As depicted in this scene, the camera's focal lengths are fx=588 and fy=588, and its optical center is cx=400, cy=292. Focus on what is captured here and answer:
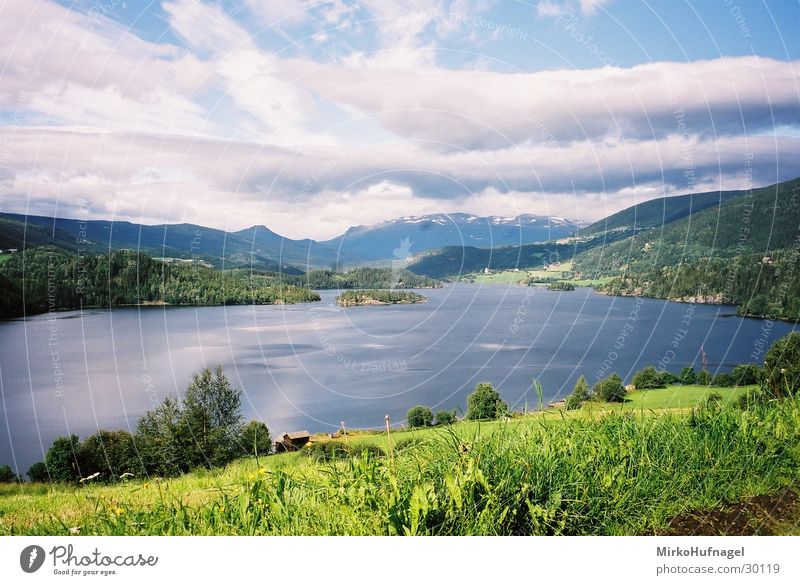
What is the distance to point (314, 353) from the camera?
1381 centimetres

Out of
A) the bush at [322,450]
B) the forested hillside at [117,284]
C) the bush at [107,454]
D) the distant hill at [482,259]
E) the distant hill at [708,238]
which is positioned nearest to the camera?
the bush at [322,450]

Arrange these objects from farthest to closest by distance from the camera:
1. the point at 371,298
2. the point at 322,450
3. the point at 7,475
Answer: the point at 371,298 → the point at 7,475 → the point at 322,450

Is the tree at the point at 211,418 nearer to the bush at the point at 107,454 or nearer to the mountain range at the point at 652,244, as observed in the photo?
the bush at the point at 107,454

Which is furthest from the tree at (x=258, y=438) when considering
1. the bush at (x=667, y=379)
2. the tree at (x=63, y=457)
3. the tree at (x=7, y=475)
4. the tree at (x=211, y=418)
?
the bush at (x=667, y=379)

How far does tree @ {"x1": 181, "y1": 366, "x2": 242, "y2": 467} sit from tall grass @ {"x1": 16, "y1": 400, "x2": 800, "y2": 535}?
6.42m

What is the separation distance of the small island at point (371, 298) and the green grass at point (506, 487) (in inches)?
238

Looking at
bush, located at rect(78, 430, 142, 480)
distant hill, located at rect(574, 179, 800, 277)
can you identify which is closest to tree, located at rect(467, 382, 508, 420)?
distant hill, located at rect(574, 179, 800, 277)

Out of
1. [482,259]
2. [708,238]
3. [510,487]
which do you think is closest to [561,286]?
[482,259]

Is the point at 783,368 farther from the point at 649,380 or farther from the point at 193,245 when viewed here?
the point at 193,245

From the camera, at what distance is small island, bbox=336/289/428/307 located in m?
11.0

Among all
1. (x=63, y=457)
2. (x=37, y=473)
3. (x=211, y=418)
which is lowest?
(x=37, y=473)

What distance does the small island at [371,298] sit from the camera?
36.0 feet

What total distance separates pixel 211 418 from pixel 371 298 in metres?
4.76
